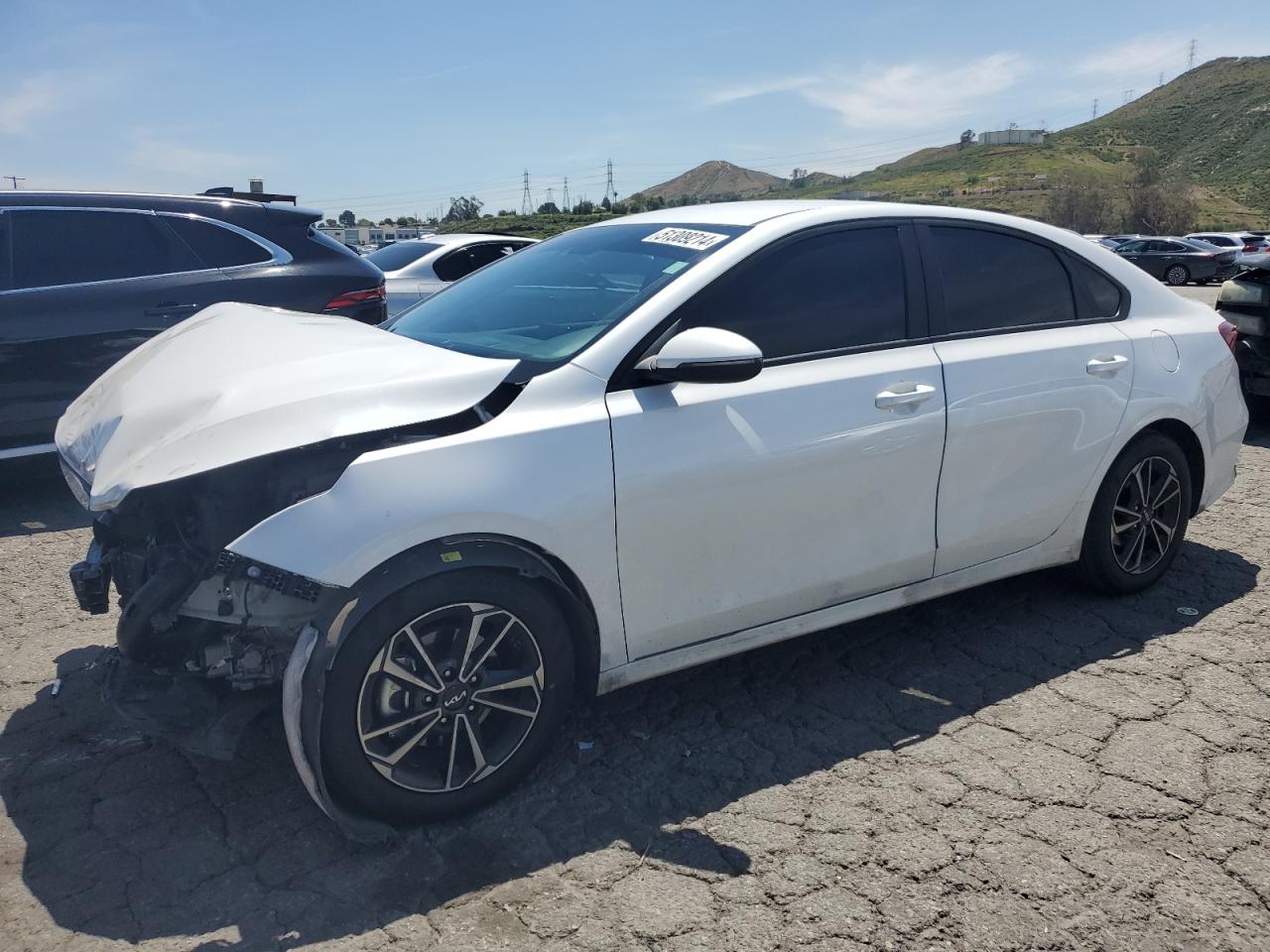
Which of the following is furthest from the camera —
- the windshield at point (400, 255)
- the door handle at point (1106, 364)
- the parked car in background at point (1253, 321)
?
the windshield at point (400, 255)

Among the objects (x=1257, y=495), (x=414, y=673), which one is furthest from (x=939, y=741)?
(x=1257, y=495)

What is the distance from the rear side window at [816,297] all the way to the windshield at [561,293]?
17cm

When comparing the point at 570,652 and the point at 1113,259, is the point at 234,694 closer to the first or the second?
the point at 570,652

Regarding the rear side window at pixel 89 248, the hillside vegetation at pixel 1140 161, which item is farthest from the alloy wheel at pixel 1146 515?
the hillside vegetation at pixel 1140 161

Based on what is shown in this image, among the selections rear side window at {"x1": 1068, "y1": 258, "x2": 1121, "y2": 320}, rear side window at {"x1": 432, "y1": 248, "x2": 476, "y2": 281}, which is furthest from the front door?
rear side window at {"x1": 432, "y1": 248, "x2": 476, "y2": 281}

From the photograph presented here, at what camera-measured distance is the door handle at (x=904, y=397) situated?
3299 mm

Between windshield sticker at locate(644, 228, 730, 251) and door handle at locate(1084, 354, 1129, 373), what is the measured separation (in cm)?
166

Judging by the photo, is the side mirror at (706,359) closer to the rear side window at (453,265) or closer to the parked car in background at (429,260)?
the parked car in background at (429,260)

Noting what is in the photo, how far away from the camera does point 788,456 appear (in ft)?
10.1

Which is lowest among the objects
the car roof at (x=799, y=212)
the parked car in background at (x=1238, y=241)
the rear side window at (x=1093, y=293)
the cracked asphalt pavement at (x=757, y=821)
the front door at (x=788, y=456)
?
the cracked asphalt pavement at (x=757, y=821)

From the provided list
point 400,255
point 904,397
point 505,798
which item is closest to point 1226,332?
point 904,397

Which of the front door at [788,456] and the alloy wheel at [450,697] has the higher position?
the front door at [788,456]

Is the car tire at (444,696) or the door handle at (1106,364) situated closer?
the car tire at (444,696)

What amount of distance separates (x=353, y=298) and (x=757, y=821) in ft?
15.5
